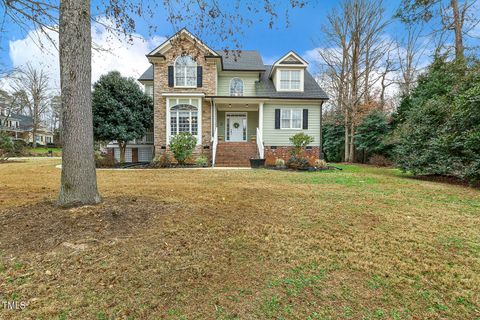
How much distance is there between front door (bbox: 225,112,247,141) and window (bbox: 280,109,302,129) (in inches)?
112

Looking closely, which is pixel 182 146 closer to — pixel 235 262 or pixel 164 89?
pixel 164 89

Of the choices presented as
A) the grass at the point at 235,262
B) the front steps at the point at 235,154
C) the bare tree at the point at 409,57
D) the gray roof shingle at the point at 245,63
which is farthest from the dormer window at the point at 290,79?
the grass at the point at 235,262

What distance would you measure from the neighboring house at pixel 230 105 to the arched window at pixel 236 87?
0.07 metres

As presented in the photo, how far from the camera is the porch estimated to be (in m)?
14.1

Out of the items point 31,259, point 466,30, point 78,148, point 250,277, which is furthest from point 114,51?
point 466,30

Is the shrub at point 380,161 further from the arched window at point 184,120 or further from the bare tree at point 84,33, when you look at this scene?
the bare tree at point 84,33

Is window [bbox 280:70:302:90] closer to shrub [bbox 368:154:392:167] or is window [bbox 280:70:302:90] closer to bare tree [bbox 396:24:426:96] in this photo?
shrub [bbox 368:154:392:167]

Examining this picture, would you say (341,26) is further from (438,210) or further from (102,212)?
(102,212)

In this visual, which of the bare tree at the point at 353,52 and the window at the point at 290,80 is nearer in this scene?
the window at the point at 290,80

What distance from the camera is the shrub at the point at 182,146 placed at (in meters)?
12.8

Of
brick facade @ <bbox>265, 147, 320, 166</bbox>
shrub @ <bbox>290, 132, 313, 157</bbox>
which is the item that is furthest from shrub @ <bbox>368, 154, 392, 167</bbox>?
shrub @ <bbox>290, 132, 313, 157</bbox>

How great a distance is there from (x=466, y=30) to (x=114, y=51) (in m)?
14.8

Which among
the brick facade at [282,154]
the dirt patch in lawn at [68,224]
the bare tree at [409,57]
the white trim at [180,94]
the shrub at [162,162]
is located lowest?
the dirt patch in lawn at [68,224]

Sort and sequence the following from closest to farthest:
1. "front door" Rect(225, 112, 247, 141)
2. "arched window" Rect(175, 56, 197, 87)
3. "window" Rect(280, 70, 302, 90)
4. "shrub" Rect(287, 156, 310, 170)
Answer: "shrub" Rect(287, 156, 310, 170) < "arched window" Rect(175, 56, 197, 87) < "window" Rect(280, 70, 302, 90) < "front door" Rect(225, 112, 247, 141)
